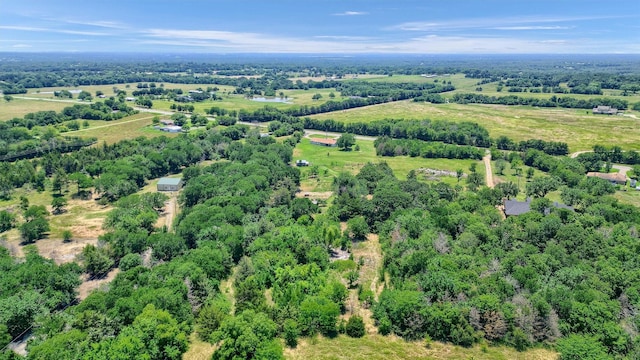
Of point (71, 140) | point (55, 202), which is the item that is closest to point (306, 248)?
point (55, 202)

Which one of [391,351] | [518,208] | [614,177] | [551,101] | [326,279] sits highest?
[551,101]

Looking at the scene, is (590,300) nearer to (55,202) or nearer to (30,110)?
(55,202)

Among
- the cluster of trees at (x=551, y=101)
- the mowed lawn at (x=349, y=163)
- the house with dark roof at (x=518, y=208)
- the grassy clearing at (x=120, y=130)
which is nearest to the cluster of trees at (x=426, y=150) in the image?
the mowed lawn at (x=349, y=163)

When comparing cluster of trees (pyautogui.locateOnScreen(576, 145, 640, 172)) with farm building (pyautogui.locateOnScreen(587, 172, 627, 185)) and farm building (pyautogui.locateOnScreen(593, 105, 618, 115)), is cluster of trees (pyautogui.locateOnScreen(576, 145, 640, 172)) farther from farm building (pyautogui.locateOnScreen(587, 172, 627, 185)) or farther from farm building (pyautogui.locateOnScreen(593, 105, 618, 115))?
farm building (pyautogui.locateOnScreen(593, 105, 618, 115))

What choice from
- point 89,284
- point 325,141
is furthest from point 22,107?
point 89,284

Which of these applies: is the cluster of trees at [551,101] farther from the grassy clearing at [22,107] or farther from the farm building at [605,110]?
the grassy clearing at [22,107]

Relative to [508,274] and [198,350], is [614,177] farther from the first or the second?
[198,350]
